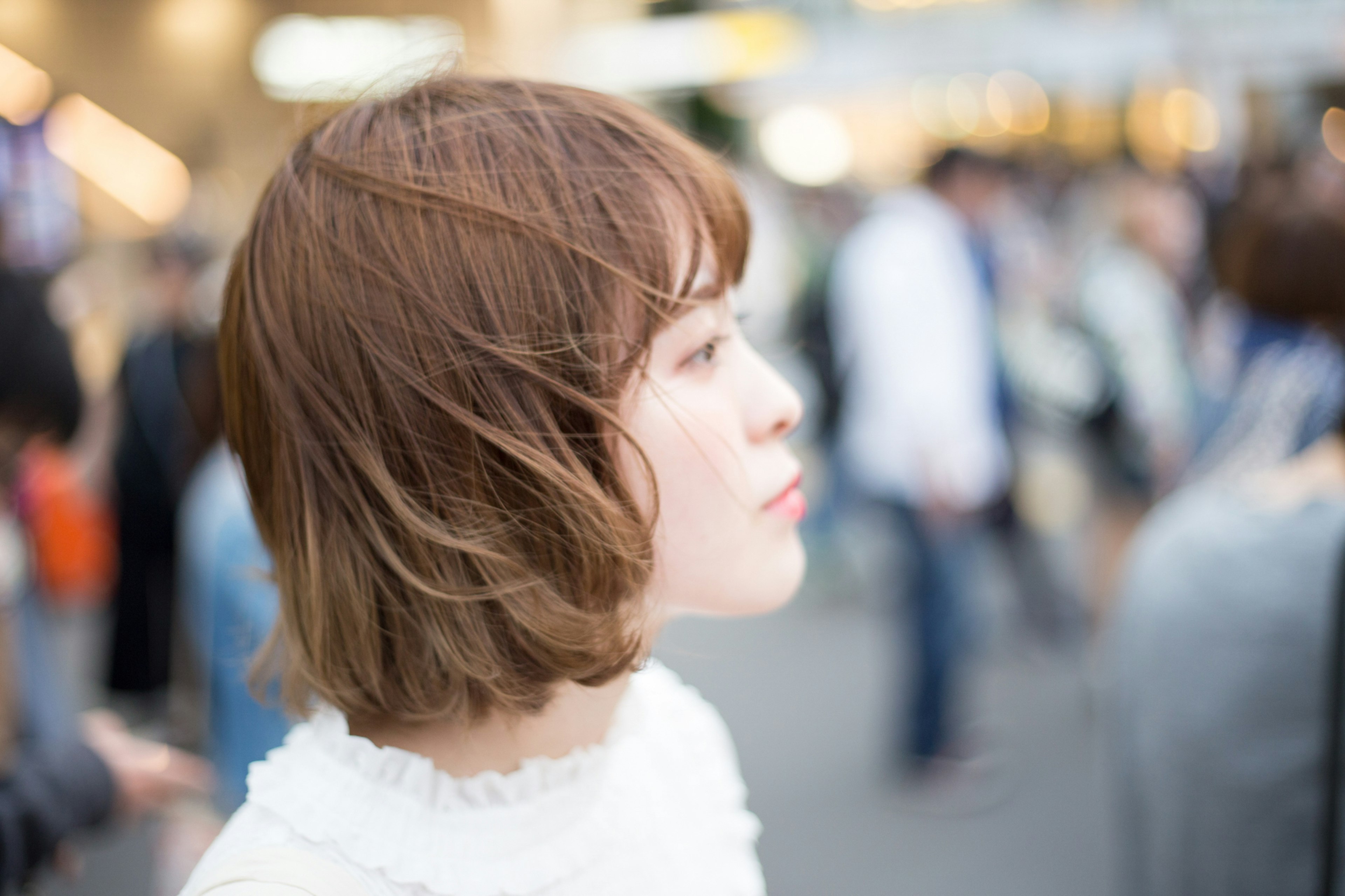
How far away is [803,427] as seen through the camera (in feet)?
21.4

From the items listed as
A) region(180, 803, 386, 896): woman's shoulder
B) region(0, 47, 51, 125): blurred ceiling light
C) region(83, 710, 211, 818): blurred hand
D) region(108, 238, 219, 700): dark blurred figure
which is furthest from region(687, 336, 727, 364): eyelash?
region(108, 238, 219, 700): dark blurred figure

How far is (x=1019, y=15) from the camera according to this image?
56.6 feet

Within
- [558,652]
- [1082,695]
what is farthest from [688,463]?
[1082,695]

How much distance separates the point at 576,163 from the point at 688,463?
297 millimetres

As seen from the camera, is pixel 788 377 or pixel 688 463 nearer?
pixel 688 463

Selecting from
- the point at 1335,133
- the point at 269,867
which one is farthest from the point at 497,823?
the point at 1335,133

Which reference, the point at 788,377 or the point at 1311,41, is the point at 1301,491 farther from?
the point at 1311,41

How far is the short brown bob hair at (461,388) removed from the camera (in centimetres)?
90

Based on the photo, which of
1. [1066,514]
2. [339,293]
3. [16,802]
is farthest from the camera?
[1066,514]

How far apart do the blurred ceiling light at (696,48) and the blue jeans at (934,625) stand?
12353 mm

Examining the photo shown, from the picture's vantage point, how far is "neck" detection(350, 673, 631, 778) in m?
0.98

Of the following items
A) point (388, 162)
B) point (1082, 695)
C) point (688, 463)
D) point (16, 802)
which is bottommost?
point (1082, 695)

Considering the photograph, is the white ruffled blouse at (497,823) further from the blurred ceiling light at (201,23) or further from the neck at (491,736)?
the blurred ceiling light at (201,23)

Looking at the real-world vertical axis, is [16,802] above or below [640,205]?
below
